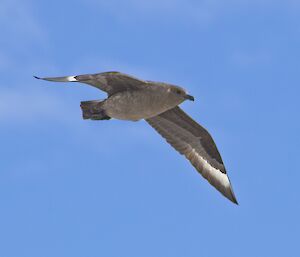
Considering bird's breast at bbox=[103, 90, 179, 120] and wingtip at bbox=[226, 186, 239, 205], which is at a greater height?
bird's breast at bbox=[103, 90, 179, 120]

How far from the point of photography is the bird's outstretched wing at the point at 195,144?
50.5ft

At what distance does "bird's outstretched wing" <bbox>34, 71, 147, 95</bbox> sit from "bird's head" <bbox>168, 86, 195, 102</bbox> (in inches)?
20.2

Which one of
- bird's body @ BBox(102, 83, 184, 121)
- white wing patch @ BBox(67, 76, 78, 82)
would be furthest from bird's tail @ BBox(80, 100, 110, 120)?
white wing patch @ BBox(67, 76, 78, 82)

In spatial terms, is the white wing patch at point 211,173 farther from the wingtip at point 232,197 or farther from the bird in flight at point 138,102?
the bird in flight at point 138,102

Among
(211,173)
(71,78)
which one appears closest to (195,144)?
(211,173)

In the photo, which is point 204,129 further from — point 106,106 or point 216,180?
point 106,106

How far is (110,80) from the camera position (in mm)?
13570

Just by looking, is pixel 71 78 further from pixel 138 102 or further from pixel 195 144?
pixel 195 144

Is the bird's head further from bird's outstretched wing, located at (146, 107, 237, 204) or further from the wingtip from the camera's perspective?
the wingtip

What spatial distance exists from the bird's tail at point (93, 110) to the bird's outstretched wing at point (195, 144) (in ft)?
5.79

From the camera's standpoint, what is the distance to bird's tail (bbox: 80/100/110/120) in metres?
13.9

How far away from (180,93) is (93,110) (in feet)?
5.33

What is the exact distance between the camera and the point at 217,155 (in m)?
15.9

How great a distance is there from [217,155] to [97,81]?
347cm
